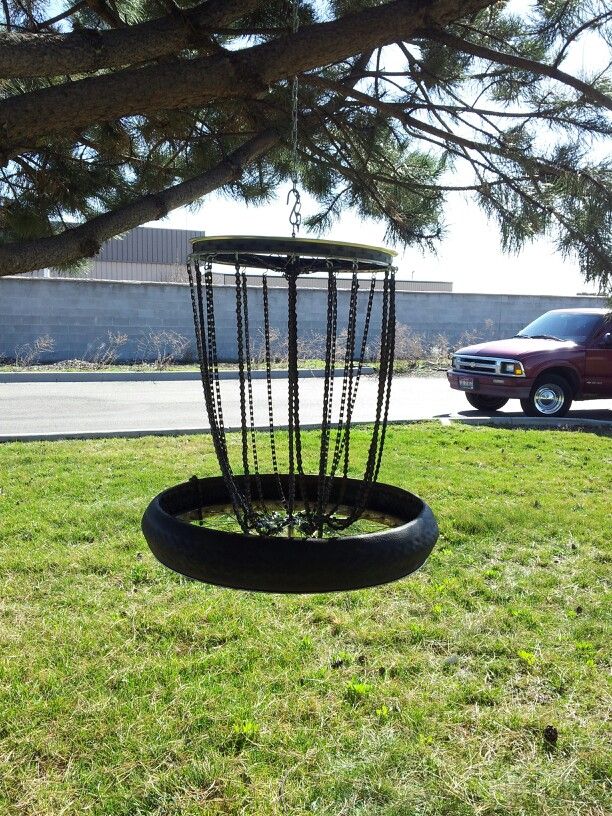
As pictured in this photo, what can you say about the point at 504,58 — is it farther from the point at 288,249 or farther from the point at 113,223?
the point at 288,249

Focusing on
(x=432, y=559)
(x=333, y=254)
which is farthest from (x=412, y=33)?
(x=432, y=559)

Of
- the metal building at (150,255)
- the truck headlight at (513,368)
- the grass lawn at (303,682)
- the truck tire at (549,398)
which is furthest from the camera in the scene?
the metal building at (150,255)

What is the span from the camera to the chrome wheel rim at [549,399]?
10258mm

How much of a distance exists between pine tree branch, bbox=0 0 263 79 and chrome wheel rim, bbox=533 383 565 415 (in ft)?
28.0

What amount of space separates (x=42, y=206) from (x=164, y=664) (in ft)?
7.39

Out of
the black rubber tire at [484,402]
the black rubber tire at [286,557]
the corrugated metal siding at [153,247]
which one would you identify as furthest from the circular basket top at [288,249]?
the corrugated metal siding at [153,247]

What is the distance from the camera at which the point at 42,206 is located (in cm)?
393

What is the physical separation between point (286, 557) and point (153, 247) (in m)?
28.1

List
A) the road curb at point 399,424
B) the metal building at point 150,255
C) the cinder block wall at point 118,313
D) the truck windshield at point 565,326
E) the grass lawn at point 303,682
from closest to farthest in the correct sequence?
the grass lawn at point 303,682, the road curb at point 399,424, the truck windshield at point 565,326, the cinder block wall at point 118,313, the metal building at point 150,255

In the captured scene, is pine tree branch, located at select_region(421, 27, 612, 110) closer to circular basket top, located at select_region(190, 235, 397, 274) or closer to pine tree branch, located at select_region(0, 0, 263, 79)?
pine tree branch, located at select_region(0, 0, 263, 79)

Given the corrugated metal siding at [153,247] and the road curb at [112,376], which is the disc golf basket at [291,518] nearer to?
the road curb at [112,376]

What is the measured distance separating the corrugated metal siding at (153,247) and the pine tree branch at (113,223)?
81.8ft

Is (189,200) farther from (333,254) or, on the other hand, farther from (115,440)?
(115,440)

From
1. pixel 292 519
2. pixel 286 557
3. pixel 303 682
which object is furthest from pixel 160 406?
pixel 286 557
